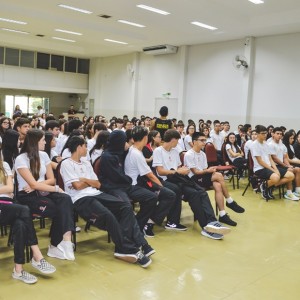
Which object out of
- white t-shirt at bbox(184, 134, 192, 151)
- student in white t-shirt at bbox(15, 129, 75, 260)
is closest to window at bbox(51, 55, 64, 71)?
white t-shirt at bbox(184, 134, 192, 151)

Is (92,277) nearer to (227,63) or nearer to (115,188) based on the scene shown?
(115,188)

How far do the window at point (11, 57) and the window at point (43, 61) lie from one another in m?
1.14

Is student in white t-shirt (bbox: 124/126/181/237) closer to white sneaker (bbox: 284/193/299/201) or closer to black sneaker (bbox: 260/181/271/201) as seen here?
black sneaker (bbox: 260/181/271/201)

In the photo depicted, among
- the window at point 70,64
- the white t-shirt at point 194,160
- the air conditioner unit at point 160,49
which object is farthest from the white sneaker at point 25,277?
the window at point 70,64

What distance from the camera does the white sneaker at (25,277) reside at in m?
3.04

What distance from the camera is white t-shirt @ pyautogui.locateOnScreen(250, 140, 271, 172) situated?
21.3 ft

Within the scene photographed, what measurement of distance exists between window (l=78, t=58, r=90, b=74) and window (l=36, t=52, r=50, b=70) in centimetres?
200

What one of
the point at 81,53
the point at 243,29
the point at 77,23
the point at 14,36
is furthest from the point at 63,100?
the point at 243,29

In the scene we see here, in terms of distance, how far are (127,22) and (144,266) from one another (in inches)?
416

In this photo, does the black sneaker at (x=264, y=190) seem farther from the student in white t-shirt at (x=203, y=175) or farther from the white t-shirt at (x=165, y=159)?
the white t-shirt at (x=165, y=159)

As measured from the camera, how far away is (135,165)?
431 cm

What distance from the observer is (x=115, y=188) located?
409 cm

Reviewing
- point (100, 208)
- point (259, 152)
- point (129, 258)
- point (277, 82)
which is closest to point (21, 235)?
point (100, 208)

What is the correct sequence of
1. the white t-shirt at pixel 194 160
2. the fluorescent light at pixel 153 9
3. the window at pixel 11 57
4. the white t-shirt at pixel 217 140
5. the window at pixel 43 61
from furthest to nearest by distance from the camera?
the window at pixel 43 61 < the window at pixel 11 57 < the fluorescent light at pixel 153 9 < the white t-shirt at pixel 217 140 < the white t-shirt at pixel 194 160
